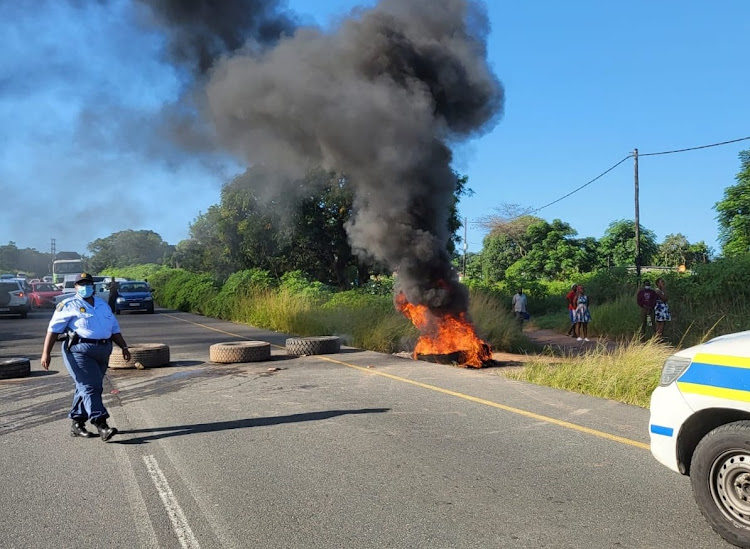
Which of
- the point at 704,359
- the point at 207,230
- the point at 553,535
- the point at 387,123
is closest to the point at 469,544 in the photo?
the point at 553,535

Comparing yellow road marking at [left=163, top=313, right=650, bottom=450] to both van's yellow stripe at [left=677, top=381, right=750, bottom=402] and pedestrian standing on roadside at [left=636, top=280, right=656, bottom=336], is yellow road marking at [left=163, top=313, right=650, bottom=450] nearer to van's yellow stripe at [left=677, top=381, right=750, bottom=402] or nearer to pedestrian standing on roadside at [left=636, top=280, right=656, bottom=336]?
van's yellow stripe at [left=677, top=381, right=750, bottom=402]

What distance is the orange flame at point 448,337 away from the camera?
11.2 m

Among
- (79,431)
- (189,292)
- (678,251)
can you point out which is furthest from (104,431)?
(678,251)

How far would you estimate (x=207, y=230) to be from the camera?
119 feet

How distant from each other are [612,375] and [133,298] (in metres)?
25.6

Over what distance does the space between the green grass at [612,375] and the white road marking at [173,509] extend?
5485mm

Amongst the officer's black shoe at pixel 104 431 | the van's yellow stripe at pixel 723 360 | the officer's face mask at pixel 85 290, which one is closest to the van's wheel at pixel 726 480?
the van's yellow stripe at pixel 723 360

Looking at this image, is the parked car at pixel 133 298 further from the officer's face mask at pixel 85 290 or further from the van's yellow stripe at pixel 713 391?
the van's yellow stripe at pixel 713 391

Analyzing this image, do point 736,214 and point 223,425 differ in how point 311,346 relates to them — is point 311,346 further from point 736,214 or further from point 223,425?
point 736,214

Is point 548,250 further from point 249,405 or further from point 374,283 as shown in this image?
point 249,405

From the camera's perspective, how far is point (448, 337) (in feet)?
38.8

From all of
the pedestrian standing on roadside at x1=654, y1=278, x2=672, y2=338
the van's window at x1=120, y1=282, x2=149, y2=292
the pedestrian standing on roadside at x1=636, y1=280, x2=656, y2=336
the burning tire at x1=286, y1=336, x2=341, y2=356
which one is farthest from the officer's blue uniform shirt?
the van's window at x1=120, y1=282, x2=149, y2=292

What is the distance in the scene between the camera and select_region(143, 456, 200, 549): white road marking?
11.8ft

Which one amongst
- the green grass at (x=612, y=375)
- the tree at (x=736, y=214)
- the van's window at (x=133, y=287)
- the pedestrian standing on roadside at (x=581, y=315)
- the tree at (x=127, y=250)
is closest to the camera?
the green grass at (x=612, y=375)
